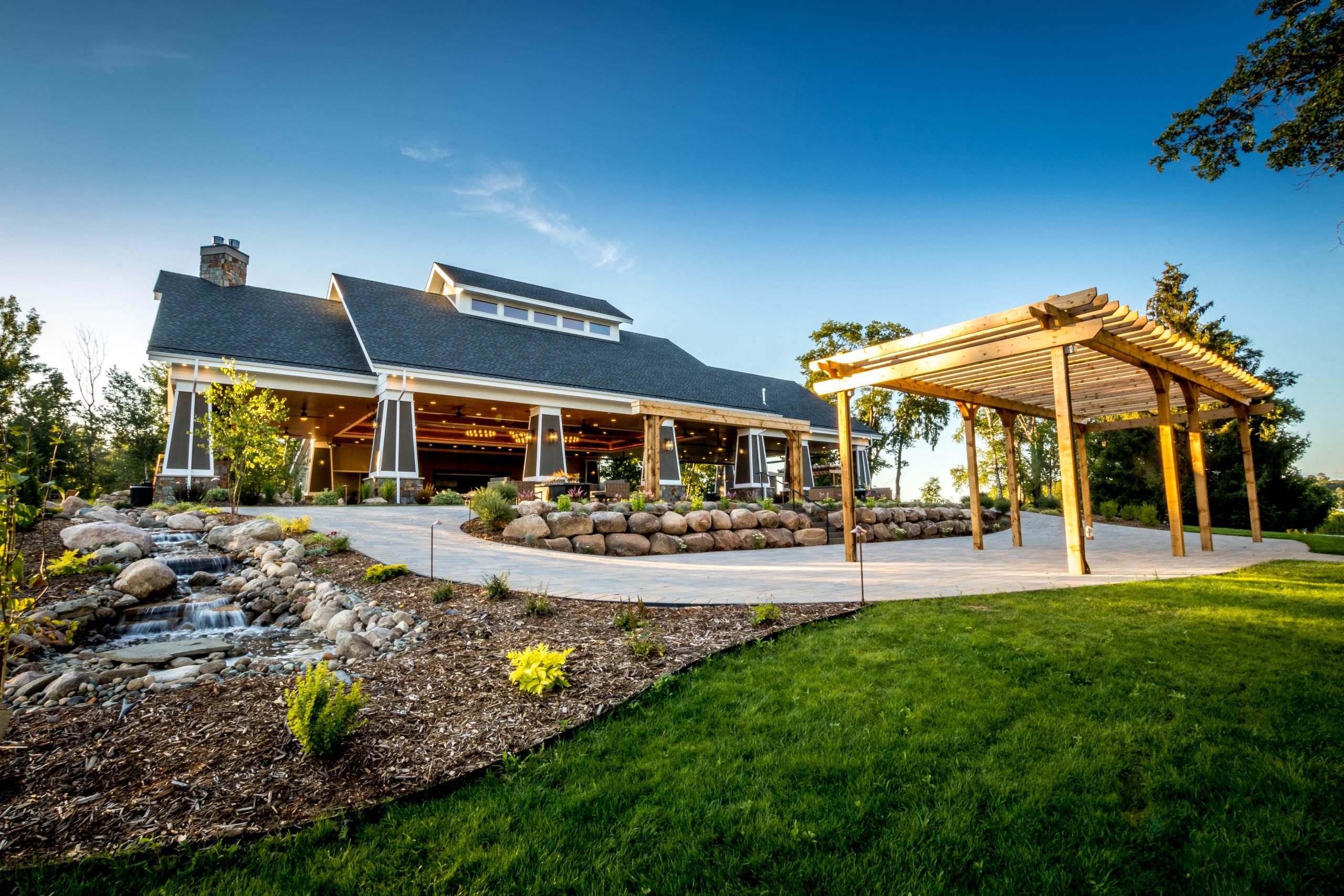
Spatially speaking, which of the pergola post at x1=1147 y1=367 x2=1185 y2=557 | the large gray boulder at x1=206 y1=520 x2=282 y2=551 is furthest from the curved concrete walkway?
the large gray boulder at x1=206 y1=520 x2=282 y2=551

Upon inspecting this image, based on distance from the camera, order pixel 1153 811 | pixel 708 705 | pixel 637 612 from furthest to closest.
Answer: pixel 637 612, pixel 708 705, pixel 1153 811

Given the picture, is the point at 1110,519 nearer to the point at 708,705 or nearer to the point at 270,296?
the point at 708,705

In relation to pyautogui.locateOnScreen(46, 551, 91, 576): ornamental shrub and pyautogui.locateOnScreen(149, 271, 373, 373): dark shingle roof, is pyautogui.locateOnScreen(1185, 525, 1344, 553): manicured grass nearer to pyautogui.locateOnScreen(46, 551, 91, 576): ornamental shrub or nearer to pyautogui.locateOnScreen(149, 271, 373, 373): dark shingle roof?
pyautogui.locateOnScreen(46, 551, 91, 576): ornamental shrub

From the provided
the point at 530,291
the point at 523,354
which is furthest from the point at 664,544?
the point at 530,291

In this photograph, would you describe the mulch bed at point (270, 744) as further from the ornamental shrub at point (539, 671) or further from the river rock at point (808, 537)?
the river rock at point (808, 537)

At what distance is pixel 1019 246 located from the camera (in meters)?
13.8

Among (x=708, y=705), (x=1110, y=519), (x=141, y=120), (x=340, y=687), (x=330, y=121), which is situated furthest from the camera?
(x=1110, y=519)

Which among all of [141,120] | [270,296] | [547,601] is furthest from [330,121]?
[547,601]

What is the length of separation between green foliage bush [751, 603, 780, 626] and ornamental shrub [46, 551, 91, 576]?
6.13m

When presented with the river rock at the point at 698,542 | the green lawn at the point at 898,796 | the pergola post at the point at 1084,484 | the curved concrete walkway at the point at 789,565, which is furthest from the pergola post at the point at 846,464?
the pergola post at the point at 1084,484

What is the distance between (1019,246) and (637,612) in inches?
572

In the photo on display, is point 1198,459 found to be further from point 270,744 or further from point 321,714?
point 270,744

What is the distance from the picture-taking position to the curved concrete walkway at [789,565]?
225 inches

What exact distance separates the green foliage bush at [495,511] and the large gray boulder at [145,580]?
4.26 meters
